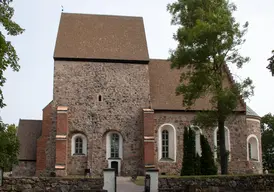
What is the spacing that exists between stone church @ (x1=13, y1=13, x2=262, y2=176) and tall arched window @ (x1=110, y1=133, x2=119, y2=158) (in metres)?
0.05

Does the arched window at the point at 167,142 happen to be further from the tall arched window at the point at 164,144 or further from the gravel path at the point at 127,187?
the gravel path at the point at 127,187

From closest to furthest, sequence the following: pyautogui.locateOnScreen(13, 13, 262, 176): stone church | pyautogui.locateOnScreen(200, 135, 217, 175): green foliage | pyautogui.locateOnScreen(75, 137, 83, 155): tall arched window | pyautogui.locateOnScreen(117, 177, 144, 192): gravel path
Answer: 1. pyautogui.locateOnScreen(117, 177, 144, 192): gravel path
2. pyautogui.locateOnScreen(200, 135, 217, 175): green foliage
3. pyautogui.locateOnScreen(13, 13, 262, 176): stone church
4. pyautogui.locateOnScreen(75, 137, 83, 155): tall arched window

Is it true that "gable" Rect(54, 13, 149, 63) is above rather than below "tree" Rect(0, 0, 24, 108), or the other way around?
above

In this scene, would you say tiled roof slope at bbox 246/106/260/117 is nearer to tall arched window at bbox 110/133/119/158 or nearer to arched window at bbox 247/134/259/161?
arched window at bbox 247/134/259/161

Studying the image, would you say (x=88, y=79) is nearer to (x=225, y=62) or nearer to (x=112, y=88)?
(x=112, y=88)

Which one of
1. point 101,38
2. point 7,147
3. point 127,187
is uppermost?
point 101,38

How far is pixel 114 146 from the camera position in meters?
30.3

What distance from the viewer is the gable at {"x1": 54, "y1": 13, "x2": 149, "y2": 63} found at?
3125 cm

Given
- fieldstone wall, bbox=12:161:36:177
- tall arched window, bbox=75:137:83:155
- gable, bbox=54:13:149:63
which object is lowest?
fieldstone wall, bbox=12:161:36:177

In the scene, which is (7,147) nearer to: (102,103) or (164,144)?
(102,103)

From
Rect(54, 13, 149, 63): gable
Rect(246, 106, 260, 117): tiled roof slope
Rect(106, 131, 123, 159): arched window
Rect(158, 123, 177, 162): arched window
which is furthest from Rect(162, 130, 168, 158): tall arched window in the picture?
Rect(246, 106, 260, 117): tiled roof slope

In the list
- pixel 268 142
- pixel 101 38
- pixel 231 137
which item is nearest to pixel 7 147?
pixel 101 38

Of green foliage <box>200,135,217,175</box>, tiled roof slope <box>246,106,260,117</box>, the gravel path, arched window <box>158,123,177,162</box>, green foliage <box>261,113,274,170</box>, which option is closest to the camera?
the gravel path

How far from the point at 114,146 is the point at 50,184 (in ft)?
36.5
